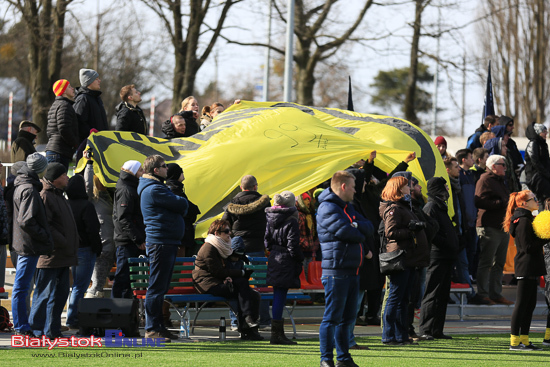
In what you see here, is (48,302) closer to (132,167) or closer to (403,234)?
(132,167)

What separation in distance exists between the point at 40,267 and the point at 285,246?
2826mm

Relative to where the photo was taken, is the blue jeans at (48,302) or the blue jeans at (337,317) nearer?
the blue jeans at (337,317)

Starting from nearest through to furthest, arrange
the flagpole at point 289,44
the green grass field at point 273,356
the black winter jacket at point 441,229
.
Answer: the green grass field at point 273,356 → the black winter jacket at point 441,229 → the flagpole at point 289,44

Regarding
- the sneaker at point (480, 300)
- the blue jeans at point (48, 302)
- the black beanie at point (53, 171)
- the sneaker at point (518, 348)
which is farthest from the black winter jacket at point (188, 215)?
the sneaker at point (480, 300)

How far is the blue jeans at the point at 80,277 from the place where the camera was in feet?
38.1

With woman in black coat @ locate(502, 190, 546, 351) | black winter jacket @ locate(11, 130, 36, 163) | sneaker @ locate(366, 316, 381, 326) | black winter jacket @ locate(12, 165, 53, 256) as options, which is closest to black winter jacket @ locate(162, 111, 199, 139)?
black winter jacket @ locate(11, 130, 36, 163)

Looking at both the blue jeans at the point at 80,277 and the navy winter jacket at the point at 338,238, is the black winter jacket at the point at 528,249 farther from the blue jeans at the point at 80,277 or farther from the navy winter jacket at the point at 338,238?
the blue jeans at the point at 80,277

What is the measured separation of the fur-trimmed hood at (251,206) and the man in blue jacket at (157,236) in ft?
4.43

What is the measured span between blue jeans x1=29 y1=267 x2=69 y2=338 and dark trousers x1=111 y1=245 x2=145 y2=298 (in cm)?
112

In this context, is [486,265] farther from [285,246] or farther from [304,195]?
[285,246]

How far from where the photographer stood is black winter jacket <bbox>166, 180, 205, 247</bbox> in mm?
11867

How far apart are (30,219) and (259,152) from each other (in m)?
4.47

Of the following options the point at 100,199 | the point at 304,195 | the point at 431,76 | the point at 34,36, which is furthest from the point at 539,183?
the point at 431,76

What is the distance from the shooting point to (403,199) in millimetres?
11055
